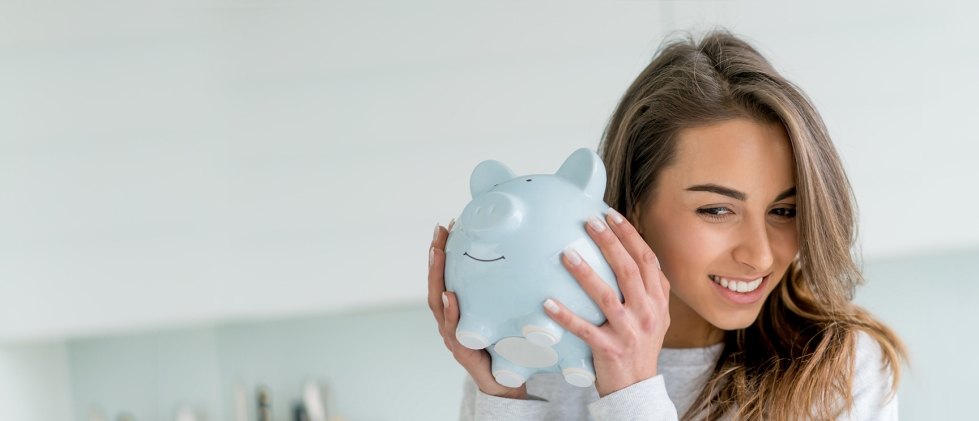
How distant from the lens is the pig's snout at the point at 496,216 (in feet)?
2.70

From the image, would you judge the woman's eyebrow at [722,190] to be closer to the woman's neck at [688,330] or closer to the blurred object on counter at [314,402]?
the woman's neck at [688,330]

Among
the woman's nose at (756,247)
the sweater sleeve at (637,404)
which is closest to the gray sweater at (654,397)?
the sweater sleeve at (637,404)

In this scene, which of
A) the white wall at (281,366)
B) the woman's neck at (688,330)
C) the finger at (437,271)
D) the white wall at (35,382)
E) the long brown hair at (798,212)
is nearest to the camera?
the finger at (437,271)

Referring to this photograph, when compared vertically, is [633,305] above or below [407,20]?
below

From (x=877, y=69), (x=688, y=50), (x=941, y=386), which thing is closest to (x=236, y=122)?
(x=688, y=50)

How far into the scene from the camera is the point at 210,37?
1.76 metres

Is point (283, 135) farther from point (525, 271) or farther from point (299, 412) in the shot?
point (525, 271)

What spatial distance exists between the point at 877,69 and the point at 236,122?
1520mm

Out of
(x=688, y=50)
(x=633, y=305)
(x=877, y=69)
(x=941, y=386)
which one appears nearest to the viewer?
(x=633, y=305)

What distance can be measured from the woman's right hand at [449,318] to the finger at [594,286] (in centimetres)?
15

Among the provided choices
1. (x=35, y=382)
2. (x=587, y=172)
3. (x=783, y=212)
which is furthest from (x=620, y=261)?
(x=35, y=382)

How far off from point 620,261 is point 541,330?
0.42ft

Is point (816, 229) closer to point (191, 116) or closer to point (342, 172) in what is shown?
point (342, 172)

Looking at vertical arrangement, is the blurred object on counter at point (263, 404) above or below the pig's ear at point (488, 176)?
below
